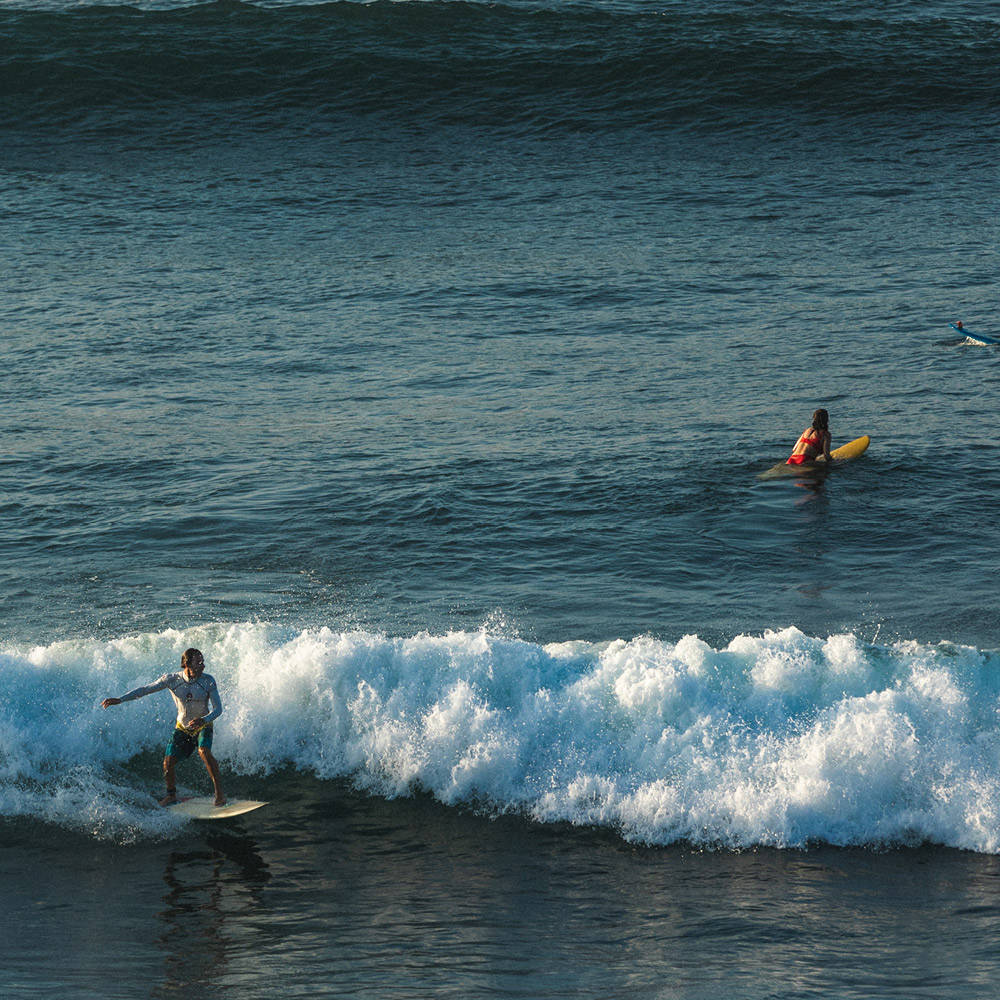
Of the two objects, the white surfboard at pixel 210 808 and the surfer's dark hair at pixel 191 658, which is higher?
the surfer's dark hair at pixel 191 658

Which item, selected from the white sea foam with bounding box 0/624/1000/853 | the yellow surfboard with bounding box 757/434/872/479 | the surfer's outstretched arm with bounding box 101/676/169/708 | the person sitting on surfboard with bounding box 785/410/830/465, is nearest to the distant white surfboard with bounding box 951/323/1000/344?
the yellow surfboard with bounding box 757/434/872/479

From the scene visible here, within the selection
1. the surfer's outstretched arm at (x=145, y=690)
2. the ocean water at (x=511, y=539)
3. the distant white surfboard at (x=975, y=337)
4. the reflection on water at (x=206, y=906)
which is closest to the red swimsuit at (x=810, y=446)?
the ocean water at (x=511, y=539)

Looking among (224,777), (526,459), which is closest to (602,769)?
(224,777)

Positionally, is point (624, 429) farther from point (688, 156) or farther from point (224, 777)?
point (688, 156)

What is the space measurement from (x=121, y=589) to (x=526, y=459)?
23.8 ft

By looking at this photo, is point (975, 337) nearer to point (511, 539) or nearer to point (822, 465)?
point (822, 465)

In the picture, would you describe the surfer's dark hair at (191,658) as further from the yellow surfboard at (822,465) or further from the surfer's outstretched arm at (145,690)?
the yellow surfboard at (822,465)

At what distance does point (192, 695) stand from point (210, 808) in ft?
3.74

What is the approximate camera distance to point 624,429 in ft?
78.3

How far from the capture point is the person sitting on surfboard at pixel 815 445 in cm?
2169

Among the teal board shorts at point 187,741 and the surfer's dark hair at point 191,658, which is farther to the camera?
the teal board shorts at point 187,741

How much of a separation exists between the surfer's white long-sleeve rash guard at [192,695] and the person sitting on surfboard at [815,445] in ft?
37.1

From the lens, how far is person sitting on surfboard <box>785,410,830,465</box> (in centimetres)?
2169

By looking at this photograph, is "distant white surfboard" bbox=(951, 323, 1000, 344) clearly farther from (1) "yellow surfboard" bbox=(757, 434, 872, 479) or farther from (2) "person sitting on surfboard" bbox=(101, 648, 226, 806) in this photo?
(2) "person sitting on surfboard" bbox=(101, 648, 226, 806)
